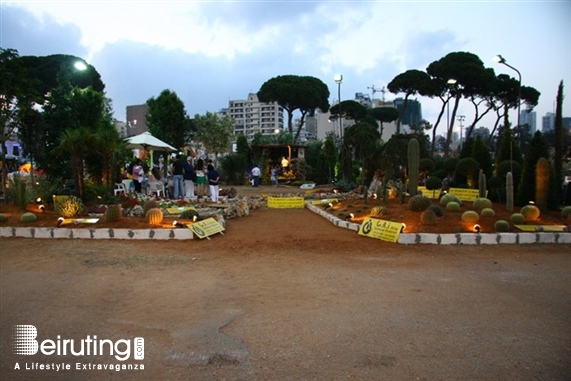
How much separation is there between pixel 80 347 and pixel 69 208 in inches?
314

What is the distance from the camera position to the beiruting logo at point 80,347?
147 inches

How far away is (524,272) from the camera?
6594 mm

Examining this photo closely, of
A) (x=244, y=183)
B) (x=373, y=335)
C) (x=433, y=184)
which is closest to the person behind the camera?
(x=373, y=335)

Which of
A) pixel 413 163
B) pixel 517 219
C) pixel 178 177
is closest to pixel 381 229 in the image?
pixel 517 219

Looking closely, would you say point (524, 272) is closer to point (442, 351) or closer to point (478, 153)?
point (442, 351)

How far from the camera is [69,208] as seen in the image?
1085cm

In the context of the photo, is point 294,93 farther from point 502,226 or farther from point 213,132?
point 502,226

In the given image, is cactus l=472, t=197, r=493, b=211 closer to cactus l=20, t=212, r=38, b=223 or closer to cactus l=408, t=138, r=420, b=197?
cactus l=408, t=138, r=420, b=197

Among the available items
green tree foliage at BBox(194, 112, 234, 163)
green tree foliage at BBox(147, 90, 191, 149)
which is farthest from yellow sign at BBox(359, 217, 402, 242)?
green tree foliage at BBox(194, 112, 234, 163)

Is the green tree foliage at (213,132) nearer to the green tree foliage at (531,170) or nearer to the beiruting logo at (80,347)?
the green tree foliage at (531,170)

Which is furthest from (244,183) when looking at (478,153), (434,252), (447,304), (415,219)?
(447,304)

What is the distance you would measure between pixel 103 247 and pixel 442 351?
725cm

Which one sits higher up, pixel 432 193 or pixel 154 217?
pixel 432 193

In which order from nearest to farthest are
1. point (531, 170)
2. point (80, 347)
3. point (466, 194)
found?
point (80, 347), point (531, 170), point (466, 194)
